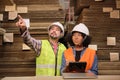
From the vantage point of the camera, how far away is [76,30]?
325 cm

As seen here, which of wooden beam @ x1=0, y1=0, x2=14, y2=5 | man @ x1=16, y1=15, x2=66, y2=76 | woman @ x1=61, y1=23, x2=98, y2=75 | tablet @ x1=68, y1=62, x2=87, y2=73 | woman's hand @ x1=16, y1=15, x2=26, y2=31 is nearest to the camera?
tablet @ x1=68, y1=62, x2=87, y2=73

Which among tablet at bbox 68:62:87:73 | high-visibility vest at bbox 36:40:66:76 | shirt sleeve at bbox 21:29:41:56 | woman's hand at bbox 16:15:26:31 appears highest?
woman's hand at bbox 16:15:26:31

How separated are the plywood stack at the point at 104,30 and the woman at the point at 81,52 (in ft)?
2.06

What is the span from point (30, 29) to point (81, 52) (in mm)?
1120

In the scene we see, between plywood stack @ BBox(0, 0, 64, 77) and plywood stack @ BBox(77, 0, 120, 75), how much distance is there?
1.62 feet

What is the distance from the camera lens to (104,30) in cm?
393

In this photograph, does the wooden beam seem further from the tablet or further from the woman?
the tablet

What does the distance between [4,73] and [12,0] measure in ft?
3.81

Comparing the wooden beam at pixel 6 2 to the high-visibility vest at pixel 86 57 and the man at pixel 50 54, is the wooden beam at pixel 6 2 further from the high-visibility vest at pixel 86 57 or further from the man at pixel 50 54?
the high-visibility vest at pixel 86 57

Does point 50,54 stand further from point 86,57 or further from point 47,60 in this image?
point 86,57

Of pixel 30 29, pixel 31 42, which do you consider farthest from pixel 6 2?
pixel 31 42

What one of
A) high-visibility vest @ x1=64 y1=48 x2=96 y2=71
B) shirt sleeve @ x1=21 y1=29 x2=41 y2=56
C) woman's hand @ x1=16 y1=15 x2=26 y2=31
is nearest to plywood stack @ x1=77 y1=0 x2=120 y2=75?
high-visibility vest @ x1=64 y1=48 x2=96 y2=71

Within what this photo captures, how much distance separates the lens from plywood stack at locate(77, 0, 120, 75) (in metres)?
3.85

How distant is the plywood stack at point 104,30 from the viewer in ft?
12.6
